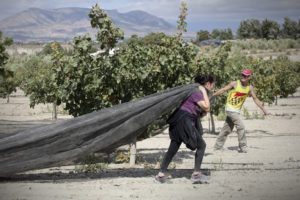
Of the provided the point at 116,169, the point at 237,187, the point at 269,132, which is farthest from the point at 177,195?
the point at 269,132

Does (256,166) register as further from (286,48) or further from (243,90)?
(286,48)

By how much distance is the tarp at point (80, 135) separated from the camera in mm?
5801

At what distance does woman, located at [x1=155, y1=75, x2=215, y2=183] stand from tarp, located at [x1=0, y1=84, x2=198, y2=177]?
25cm

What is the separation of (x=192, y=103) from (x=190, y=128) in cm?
43

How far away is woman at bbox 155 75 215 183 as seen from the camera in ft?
19.2

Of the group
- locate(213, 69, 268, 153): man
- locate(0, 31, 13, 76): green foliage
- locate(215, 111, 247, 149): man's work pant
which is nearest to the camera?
locate(0, 31, 13, 76): green foliage

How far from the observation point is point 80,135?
5.93 meters

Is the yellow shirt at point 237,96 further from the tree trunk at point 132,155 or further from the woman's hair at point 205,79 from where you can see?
the tree trunk at point 132,155

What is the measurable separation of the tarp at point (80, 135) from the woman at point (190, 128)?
0.83 feet

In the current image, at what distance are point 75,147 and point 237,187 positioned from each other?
2641 mm

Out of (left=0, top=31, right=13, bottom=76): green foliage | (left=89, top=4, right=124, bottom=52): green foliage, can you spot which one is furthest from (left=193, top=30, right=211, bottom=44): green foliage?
(left=0, top=31, right=13, bottom=76): green foliage

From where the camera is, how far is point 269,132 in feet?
45.6

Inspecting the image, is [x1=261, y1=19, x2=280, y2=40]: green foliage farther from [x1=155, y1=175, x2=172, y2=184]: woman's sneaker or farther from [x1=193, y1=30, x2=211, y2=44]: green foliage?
[x1=155, y1=175, x2=172, y2=184]: woman's sneaker

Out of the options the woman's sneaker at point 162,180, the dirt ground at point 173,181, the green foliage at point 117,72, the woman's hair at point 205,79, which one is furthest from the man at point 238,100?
the woman's sneaker at point 162,180
